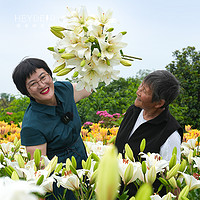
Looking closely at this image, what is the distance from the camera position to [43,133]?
5.27 ft

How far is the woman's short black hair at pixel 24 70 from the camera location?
160cm

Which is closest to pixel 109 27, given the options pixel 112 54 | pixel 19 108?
pixel 112 54

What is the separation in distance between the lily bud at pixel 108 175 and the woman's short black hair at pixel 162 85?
1.40 metres

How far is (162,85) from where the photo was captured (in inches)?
62.9

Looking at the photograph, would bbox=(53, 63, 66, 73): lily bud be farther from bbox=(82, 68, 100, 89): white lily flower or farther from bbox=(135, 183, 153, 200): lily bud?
bbox=(135, 183, 153, 200): lily bud

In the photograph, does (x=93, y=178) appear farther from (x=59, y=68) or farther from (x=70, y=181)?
(x=59, y=68)

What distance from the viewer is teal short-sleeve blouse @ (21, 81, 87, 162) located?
158cm

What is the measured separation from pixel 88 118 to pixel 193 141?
12.6 ft

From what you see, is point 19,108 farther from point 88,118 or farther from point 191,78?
point 191,78

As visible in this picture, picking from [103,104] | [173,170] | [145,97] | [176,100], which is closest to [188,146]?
[145,97]

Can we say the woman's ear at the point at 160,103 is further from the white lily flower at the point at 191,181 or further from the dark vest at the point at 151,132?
the white lily flower at the point at 191,181

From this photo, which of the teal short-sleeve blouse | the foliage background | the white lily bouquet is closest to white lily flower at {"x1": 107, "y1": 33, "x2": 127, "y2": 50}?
the white lily bouquet

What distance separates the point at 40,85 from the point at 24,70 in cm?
15

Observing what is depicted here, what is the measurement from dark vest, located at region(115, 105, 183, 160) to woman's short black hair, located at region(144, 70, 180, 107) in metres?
0.12
